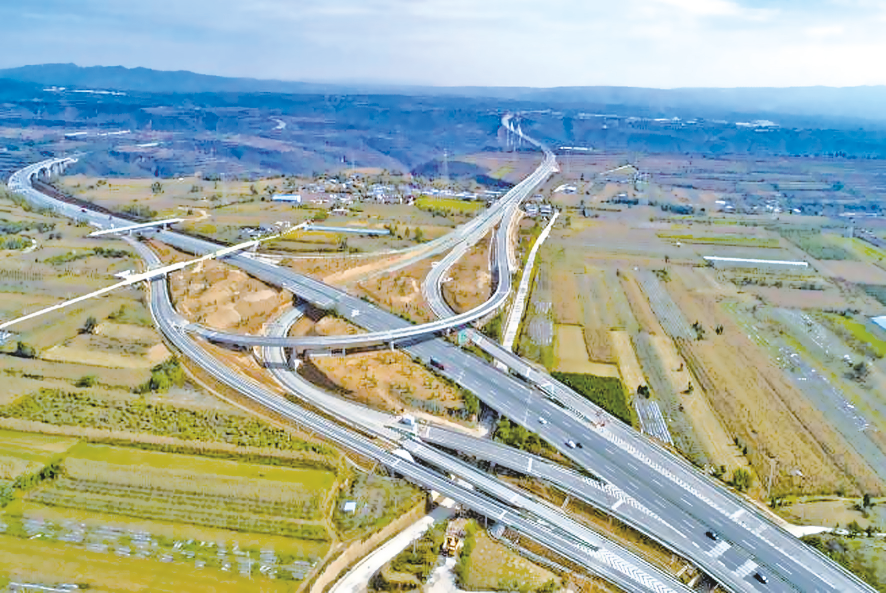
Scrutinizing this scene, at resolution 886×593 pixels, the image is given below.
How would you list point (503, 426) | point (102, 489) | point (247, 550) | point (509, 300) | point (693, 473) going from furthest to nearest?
point (509, 300) → point (503, 426) → point (693, 473) → point (102, 489) → point (247, 550)

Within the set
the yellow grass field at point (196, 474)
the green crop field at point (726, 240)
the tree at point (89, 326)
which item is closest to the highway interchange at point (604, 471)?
the yellow grass field at point (196, 474)

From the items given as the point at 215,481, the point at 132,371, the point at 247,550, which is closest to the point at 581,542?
the point at 247,550

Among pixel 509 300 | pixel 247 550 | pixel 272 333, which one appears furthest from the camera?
pixel 509 300

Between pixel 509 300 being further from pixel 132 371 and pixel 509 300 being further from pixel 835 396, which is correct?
pixel 132 371

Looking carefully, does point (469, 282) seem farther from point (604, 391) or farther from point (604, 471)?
point (604, 471)

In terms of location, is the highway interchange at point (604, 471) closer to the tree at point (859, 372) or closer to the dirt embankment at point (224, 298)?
the dirt embankment at point (224, 298)

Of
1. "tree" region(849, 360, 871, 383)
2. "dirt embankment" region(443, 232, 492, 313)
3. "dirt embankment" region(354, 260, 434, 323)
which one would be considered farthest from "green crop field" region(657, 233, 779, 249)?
"tree" region(849, 360, 871, 383)

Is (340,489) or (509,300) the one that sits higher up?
(509,300)
